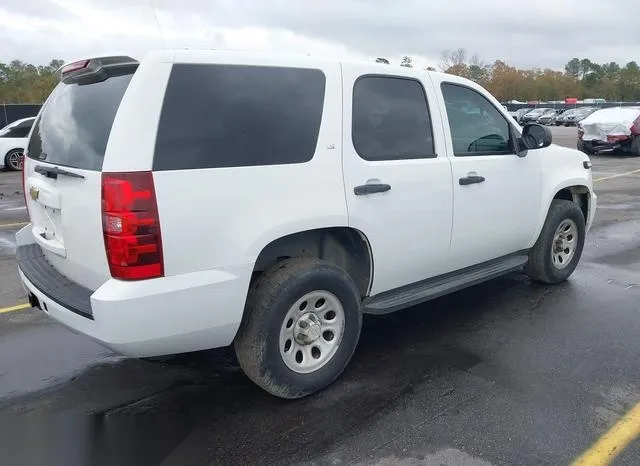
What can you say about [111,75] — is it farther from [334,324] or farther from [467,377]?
[467,377]

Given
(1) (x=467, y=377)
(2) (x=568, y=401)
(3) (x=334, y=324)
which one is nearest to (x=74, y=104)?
(3) (x=334, y=324)

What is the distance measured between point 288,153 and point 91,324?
1399mm

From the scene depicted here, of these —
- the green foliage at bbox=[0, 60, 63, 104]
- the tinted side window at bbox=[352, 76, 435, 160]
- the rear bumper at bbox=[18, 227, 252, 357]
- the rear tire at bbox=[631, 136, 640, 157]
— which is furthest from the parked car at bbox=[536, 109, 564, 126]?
the rear bumper at bbox=[18, 227, 252, 357]

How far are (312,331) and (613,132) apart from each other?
19.1m

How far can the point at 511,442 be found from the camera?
308 cm

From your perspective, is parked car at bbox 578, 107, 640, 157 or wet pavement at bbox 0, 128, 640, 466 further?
parked car at bbox 578, 107, 640, 157

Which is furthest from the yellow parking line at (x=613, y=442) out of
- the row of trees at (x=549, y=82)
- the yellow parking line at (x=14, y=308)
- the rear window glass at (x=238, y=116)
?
the row of trees at (x=549, y=82)

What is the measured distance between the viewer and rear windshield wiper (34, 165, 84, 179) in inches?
Result: 121

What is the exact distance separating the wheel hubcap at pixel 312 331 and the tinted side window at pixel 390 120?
3.17 feet

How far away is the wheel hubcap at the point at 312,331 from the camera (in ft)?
11.4

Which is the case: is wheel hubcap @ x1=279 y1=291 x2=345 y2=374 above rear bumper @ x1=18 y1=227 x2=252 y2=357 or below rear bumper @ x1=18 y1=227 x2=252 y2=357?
below

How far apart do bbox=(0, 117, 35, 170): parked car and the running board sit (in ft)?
54.1

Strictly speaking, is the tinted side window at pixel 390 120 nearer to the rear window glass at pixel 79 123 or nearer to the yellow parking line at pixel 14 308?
the rear window glass at pixel 79 123

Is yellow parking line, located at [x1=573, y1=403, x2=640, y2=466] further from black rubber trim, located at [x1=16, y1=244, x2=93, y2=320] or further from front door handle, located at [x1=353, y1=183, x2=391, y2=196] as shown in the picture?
black rubber trim, located at [x1=16, y1=244, x2=93, y2=320]
